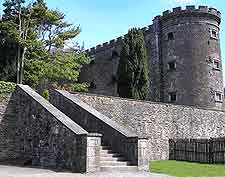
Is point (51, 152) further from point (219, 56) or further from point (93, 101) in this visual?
point (219, 56)

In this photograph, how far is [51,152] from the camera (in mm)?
15047

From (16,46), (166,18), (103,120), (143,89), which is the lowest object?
(103,120)

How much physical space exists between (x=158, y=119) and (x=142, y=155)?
7496 mm

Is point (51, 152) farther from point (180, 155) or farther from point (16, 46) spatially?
point (16, 46)

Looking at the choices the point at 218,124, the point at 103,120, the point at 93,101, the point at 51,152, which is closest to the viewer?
the point at 51,152

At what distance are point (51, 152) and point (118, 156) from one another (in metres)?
2.54

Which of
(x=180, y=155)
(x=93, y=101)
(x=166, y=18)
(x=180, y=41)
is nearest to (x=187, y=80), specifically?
(x=180, y=41)

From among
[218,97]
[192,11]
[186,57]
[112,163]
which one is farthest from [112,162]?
[192,11]

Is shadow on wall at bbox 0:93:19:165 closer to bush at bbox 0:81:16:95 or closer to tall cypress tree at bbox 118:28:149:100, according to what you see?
bush at bbox 0:81:16:95

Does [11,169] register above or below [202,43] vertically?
below

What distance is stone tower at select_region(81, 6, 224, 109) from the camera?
3609 cm

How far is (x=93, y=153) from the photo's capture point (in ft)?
45.6

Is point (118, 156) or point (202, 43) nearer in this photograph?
point (118, 156)

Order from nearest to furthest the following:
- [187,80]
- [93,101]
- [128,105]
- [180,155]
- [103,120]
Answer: [103,120] → [93,101] → [128,105] → [180,155] → [187,80]
